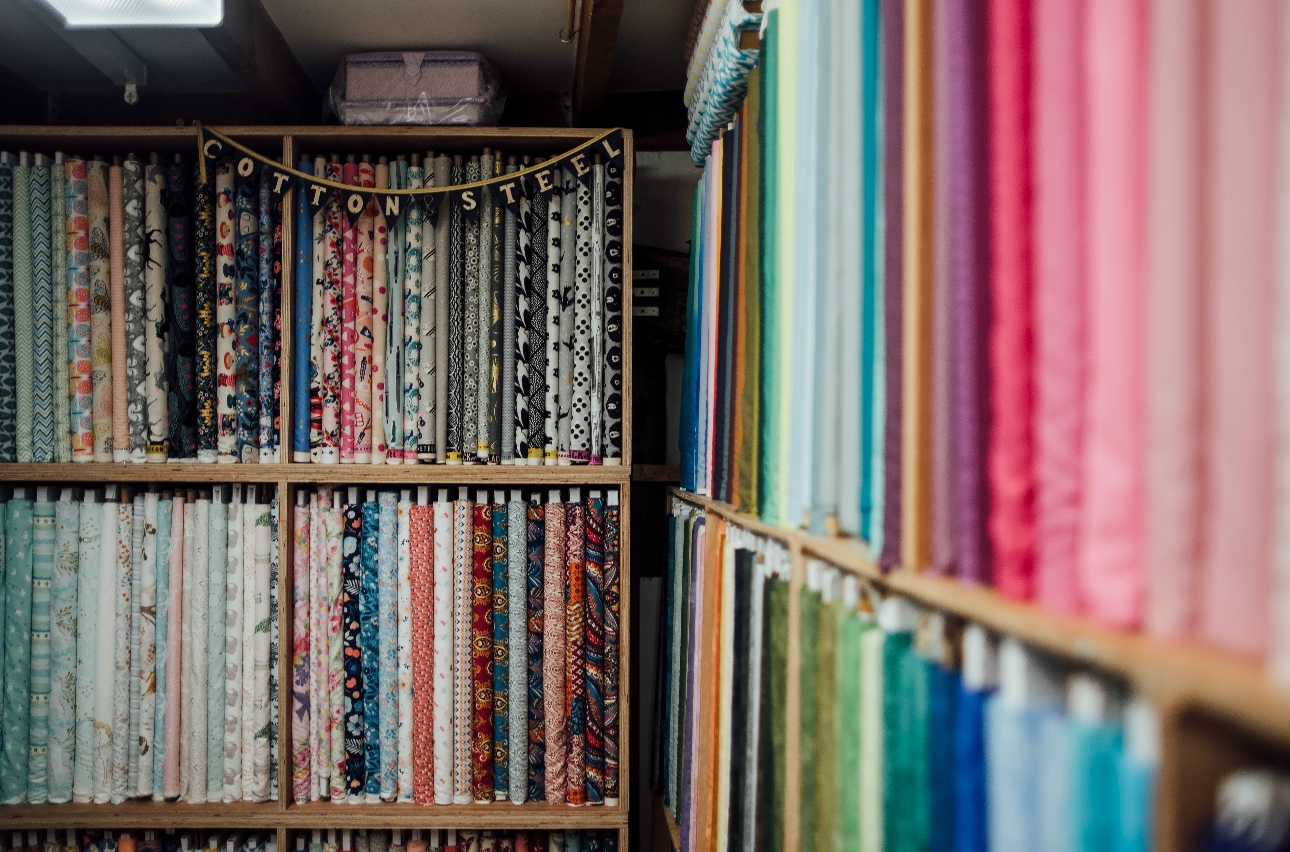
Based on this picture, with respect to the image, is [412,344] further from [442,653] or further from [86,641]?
[86,641]

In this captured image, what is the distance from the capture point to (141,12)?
1438 mm

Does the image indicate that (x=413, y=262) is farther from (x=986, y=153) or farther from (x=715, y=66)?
(x=986, y=153)

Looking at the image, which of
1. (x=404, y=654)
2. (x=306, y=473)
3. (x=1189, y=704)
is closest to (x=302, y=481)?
(x=306, y=473)

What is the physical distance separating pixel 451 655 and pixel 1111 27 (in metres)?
1.83

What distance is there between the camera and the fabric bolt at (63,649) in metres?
1.88

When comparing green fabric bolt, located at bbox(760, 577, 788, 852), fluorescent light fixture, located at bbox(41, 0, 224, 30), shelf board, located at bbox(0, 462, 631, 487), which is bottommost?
green fabric bolt, located at bbox(760, 577, 788, 852)

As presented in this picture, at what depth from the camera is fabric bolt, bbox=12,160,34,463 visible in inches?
75.0

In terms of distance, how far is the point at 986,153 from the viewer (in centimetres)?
→ 51

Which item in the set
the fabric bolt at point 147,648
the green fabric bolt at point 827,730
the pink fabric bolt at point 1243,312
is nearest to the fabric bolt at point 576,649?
the fabric bolt at point 147,648

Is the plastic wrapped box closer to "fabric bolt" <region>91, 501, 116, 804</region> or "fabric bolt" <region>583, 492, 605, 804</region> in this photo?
"fabric bolt" <region>583, 492, 605, 804</region>

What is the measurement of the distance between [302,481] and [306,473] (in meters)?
0.02

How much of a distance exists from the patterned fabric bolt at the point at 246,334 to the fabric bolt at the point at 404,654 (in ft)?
1.31

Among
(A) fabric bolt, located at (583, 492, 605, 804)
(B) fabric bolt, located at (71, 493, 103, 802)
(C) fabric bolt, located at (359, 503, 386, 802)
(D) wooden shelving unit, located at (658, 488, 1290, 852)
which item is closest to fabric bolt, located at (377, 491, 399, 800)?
(C) fabric bolt, located at (359, 503, 386, 802)

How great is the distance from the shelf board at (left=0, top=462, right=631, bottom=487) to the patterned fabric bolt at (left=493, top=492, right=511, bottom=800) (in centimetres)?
11
